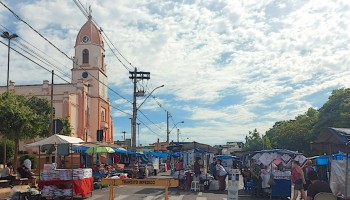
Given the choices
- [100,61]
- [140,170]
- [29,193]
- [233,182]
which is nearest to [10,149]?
[140,170]

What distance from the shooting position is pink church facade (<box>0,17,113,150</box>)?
2402 inches

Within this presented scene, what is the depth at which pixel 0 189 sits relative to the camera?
1630 centimetres

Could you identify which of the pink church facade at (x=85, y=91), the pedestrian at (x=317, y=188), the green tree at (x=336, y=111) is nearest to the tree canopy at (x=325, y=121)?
the green tree at (x=336, y=111)

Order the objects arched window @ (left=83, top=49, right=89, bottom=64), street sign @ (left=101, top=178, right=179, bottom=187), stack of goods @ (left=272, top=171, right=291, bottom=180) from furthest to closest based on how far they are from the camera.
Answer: arched window @ (left=83, top=49, right=89, bottom=64) → stack of goods @ (left=272, top=171, right=291, bottom=180) → street sign @ (left=101, top=178, right=179, bottom=187)

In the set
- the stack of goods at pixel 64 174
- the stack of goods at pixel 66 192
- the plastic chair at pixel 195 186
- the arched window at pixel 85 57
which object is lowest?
the plastic chair at pixel 195 186

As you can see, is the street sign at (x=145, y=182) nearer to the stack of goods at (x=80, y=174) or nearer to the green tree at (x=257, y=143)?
the stack of goods at (x=80, y=174)

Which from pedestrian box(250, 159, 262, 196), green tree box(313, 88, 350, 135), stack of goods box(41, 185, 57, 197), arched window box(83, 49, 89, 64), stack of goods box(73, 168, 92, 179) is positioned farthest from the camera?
arched window box(83, 49, 89, 64)

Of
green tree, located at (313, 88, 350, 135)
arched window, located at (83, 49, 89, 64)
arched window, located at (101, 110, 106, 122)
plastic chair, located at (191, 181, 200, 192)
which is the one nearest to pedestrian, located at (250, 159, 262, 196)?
plastic chair, located at (191, 181, 200, 192)

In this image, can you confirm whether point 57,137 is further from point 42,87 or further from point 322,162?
point 42,87

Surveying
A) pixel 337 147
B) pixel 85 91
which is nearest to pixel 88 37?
pixel 85 91

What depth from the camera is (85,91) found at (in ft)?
216

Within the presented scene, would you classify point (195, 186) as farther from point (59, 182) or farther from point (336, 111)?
point (336, 111)

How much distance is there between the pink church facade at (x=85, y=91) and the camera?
200ft

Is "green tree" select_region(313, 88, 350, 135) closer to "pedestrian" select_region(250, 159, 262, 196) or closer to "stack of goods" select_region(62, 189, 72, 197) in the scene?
"pedestrian" select_region(250, 159, 262, 196)
